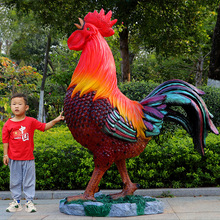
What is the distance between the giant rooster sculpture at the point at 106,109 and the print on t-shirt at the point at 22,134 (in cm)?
62

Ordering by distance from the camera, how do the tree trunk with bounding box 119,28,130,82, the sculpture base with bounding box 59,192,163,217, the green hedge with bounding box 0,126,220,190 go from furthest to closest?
the tree trunk with bounding box 119,28,130,82
the green hedge with bounding box 0,126,220,190
the sculpture base with bounding box 59,192,163,217

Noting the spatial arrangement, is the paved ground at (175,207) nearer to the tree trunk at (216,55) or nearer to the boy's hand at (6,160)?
the boy's hand at (6,160)

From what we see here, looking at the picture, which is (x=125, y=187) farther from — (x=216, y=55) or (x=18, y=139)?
(x=216, y=55)

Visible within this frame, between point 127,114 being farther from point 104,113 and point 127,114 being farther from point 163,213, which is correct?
point 163,213

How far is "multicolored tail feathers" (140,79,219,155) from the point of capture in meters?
3.96

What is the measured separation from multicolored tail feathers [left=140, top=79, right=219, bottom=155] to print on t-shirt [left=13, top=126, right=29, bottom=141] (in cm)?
158

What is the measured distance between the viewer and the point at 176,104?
3.97 m

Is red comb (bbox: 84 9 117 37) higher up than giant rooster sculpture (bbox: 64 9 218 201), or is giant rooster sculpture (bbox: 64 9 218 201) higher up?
red comb (bbox: 84 9 117 37)

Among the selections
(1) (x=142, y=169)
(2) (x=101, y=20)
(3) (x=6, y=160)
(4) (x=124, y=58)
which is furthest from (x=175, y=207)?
(4) (x=124, y=58)

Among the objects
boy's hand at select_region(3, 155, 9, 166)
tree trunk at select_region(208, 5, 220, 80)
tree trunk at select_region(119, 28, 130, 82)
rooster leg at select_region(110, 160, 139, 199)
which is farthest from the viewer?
tree trunk at select_region(119, 28, 130, 82)

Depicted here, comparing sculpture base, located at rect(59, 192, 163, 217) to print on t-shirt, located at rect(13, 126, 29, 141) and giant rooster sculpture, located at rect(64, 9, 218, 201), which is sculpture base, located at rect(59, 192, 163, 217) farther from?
print on t-shirt, located at rect(13, 126, 29, 141)

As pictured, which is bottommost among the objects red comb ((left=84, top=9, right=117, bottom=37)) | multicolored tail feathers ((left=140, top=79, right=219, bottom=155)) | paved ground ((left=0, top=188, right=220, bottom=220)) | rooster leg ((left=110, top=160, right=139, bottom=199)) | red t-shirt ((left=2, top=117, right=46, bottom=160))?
paved ground ((left=0, top=188, right=220, bottom=220))

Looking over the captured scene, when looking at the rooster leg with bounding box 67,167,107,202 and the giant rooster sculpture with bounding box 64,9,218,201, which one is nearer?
the giant rooster sculpture with bounding box 64,9,218,201

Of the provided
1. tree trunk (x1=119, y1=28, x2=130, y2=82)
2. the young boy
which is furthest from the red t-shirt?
tree trunk (x1=119, y1=28, x2=130, y2=82)
